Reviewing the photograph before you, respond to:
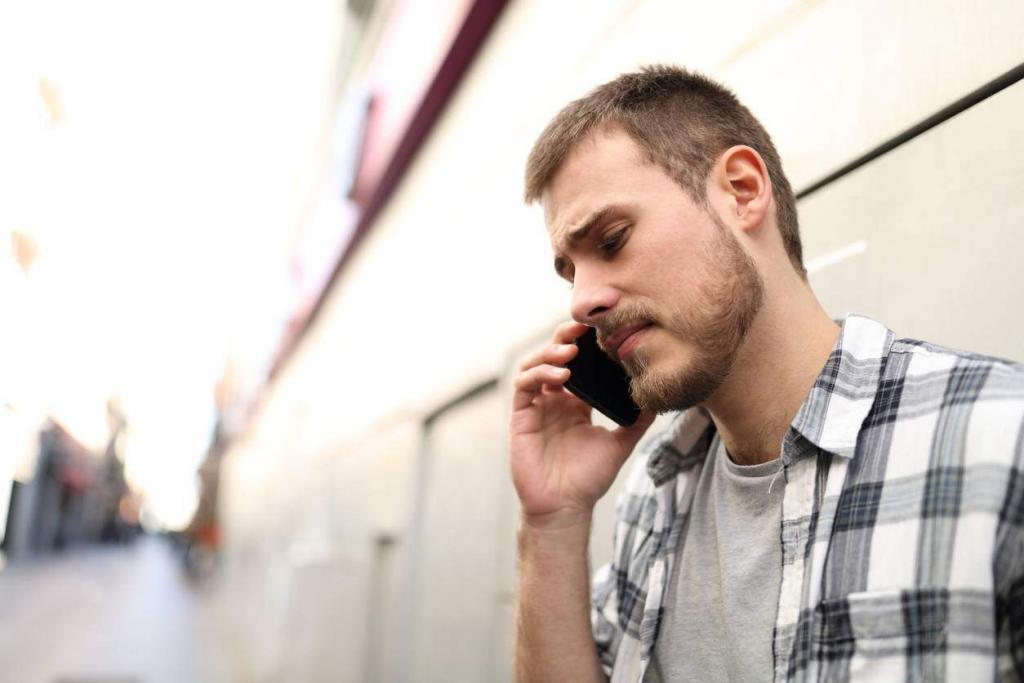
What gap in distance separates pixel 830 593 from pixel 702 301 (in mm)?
555

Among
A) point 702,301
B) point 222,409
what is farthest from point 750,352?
point 222,409

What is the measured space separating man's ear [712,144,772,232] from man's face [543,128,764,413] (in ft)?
0.21

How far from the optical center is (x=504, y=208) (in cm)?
351

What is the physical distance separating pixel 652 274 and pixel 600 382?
40cm

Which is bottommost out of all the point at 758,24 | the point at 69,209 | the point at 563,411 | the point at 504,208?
the point at 563,411

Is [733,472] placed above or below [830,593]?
above

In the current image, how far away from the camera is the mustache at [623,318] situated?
1450mm

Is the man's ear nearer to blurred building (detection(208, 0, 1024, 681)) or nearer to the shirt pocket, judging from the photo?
blurred building (detection(208, 0, 1024, 681))

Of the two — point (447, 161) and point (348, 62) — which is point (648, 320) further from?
point (348, 62)

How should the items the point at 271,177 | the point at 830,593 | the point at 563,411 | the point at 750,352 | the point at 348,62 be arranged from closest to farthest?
the point at 830,593
the point at 750,352
the point at 563,411
the point at 348,62
the point at 271,177

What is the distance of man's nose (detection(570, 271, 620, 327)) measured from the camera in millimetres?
1493

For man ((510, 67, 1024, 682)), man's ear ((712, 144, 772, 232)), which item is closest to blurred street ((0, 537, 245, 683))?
man ((510, 67, 1024, 682))

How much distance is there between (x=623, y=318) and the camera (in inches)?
58.3

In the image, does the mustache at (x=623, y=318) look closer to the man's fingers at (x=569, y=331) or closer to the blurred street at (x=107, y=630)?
the man's fingers at (x=569, y=331)
